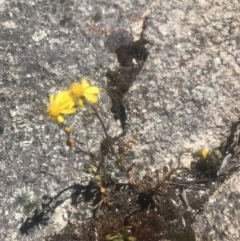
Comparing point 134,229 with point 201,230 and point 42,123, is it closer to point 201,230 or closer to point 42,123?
point 201,230

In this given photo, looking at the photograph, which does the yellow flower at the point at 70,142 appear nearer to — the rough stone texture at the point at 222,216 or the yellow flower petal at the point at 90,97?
the yellow flower petal at the point at 90,97

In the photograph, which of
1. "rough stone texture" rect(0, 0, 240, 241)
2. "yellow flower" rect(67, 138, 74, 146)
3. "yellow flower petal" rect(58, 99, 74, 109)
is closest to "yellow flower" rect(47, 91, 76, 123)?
"yellow flower petal" rect(58, 99, 74, 109)

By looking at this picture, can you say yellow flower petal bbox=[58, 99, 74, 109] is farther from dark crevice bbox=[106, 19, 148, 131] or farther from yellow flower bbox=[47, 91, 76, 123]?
dark crevice bbox=[106, 19, 148, 131]

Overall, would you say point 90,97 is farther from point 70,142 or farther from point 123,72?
point 123,72

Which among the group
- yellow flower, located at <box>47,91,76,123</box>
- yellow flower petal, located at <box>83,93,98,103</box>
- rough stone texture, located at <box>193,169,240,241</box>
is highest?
yellow flower petal, located at <box>83,93,98,103</box>

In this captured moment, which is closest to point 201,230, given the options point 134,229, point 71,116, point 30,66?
point 134,229

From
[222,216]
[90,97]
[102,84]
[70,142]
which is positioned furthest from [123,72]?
[222,216]
